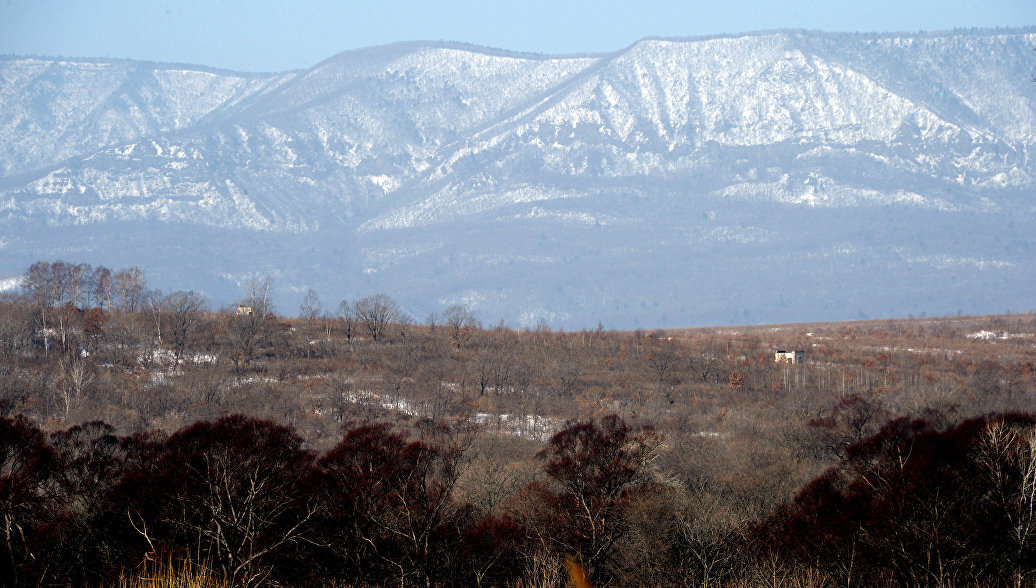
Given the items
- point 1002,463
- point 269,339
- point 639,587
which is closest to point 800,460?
point 1002,463

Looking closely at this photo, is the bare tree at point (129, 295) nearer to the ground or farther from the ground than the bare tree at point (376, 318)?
farther from the ground

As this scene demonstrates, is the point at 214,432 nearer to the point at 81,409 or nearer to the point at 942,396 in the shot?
the point at 81,409

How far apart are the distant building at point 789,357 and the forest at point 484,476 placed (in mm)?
13407

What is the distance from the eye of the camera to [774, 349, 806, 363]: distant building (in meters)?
129

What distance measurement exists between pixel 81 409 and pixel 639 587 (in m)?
63.9

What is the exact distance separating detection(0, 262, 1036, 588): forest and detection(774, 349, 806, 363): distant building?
1341 centimetres

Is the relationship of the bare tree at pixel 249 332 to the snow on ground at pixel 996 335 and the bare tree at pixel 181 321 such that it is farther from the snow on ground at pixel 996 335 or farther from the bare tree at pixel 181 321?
the snow on ground at pixel 996 335

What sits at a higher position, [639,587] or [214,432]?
[214,432]

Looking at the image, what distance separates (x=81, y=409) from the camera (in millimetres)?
92312

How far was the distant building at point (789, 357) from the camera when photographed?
424 ft

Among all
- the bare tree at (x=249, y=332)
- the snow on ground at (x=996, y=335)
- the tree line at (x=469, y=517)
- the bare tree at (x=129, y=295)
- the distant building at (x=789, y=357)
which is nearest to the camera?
the tree line at (x=469, y=517)

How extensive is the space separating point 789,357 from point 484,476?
75.1 m

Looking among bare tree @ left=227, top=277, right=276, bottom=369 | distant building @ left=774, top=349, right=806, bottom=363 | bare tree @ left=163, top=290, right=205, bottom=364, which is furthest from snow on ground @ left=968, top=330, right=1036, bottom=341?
bare tree @ left=163, top=290, right=205, bottom=364

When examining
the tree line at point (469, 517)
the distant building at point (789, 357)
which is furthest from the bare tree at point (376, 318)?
the tree line at point (469, 517)
